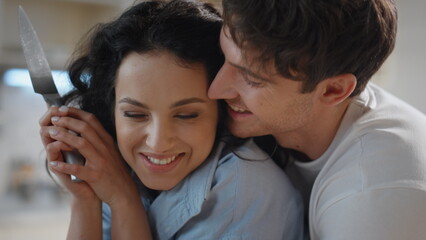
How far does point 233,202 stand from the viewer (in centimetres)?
82

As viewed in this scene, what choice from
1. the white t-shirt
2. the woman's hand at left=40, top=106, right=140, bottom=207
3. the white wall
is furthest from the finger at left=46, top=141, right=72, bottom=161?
the white wall

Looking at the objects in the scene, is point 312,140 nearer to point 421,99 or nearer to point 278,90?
point 278,90

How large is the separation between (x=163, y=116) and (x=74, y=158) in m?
0.22

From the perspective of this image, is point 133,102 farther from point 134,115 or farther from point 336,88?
point 336,88

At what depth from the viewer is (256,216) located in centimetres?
81

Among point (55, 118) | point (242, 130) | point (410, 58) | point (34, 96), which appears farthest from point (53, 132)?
point (410, 58)

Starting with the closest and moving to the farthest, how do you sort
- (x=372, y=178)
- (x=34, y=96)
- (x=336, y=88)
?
(x=372, y=178) < (x=336, y=88) < (x=34, y=96)

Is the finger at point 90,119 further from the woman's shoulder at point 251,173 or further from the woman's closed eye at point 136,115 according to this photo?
the woman's shoulder at point 251,173

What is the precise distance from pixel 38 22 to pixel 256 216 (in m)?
1.97

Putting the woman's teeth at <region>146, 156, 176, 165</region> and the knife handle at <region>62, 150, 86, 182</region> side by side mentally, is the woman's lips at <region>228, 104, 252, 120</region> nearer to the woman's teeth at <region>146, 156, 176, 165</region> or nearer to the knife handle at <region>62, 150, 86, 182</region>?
the woman's teeth at <region>146, 156, 176, 165</region>

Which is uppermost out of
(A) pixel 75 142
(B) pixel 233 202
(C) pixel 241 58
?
(C) pixel 241 58

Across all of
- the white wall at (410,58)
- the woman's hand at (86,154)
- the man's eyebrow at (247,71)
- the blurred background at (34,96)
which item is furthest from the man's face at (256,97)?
the white wall at (410,58)

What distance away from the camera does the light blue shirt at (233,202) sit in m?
0.82

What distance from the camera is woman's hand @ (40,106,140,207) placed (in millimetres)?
881
